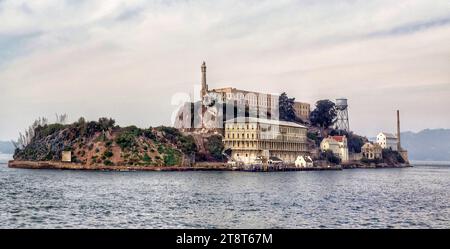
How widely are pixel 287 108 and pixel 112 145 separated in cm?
2647

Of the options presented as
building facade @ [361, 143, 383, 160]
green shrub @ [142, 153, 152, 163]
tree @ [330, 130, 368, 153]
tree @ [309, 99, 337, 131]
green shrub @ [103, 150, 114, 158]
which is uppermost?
tree @ [309, 99, 337, 131]

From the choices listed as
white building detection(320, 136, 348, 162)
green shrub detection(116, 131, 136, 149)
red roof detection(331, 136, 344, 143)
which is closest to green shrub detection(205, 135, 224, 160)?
green shrub detection(116, 131, 136, 149)

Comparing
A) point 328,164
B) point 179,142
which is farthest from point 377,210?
point 328,164

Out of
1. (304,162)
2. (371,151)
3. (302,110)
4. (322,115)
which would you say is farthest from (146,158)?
(371,151)

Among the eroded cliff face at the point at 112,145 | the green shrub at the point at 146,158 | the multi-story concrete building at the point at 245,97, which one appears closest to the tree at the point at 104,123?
the eroded cliff face at the point at 112,145

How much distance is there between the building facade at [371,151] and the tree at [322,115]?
5.86 m

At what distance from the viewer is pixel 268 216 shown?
55.5 ft

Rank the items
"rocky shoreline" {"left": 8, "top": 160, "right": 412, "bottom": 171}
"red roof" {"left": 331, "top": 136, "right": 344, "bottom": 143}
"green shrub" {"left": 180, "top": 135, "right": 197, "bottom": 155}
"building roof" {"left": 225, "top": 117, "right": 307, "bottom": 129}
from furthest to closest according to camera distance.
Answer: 1. "red roof" {"left": 331, "top": 136, "right": 344, "bottom": 143}
2. "building roof" {"left": 225, "top": 117, "right": 307, "bottom": 129}
3. "green shrub" {"left": 180, "top": 135, "right": 197, "bottom": 155}
4. "rocky shoreline" {"left": 8, "top": 160, "right": 412, "bottom": 171}

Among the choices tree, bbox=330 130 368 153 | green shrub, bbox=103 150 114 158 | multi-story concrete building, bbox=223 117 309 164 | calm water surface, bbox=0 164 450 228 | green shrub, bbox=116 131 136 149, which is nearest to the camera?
calm water surface, bbox=0 164 450 228

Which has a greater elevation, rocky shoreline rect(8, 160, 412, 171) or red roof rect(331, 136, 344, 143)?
red roof rect(331, 136, 344, 143)

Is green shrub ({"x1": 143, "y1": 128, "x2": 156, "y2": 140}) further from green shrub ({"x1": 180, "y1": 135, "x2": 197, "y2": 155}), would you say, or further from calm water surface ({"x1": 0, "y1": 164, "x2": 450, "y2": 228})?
calm water surface ({"x1": 0, "y1": 164, "x2": 450, "y2": 228})

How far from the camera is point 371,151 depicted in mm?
78312

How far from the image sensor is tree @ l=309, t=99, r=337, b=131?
250ft

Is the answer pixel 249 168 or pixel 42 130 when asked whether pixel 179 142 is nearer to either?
pixel 249 168
